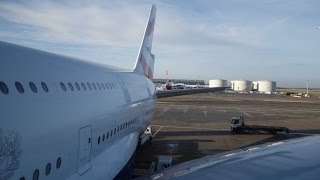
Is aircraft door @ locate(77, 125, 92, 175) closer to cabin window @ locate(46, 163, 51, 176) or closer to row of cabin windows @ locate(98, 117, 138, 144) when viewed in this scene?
row of cabin windows @ locate(98, 117, 138, 144)

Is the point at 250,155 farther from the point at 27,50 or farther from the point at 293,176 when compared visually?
the point at 27,50

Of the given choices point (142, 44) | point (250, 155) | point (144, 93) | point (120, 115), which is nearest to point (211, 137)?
point (142, 44)

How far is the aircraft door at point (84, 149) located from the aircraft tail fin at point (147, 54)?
11.8m

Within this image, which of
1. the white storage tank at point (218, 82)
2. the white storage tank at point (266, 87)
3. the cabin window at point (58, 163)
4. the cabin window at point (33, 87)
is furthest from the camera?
the white storage tank at point (266, 87)

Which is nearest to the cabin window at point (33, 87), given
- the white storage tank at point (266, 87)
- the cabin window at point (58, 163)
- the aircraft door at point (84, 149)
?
the cabin window at point (58, 163)

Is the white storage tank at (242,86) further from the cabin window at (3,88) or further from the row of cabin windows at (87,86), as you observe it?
the cabin window at (3,88)

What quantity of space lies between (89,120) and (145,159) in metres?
10.6

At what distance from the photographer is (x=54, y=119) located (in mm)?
5852

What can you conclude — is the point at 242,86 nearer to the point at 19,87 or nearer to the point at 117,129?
the point at 117,129

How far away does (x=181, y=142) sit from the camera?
22609 mm

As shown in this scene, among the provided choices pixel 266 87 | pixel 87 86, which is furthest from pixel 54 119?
pixel 266 87

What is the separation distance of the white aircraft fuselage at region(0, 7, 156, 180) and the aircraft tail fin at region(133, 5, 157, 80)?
32.4 ft

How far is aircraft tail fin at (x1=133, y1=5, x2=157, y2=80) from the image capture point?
2070 centimetres

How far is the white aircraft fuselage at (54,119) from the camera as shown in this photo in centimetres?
483
